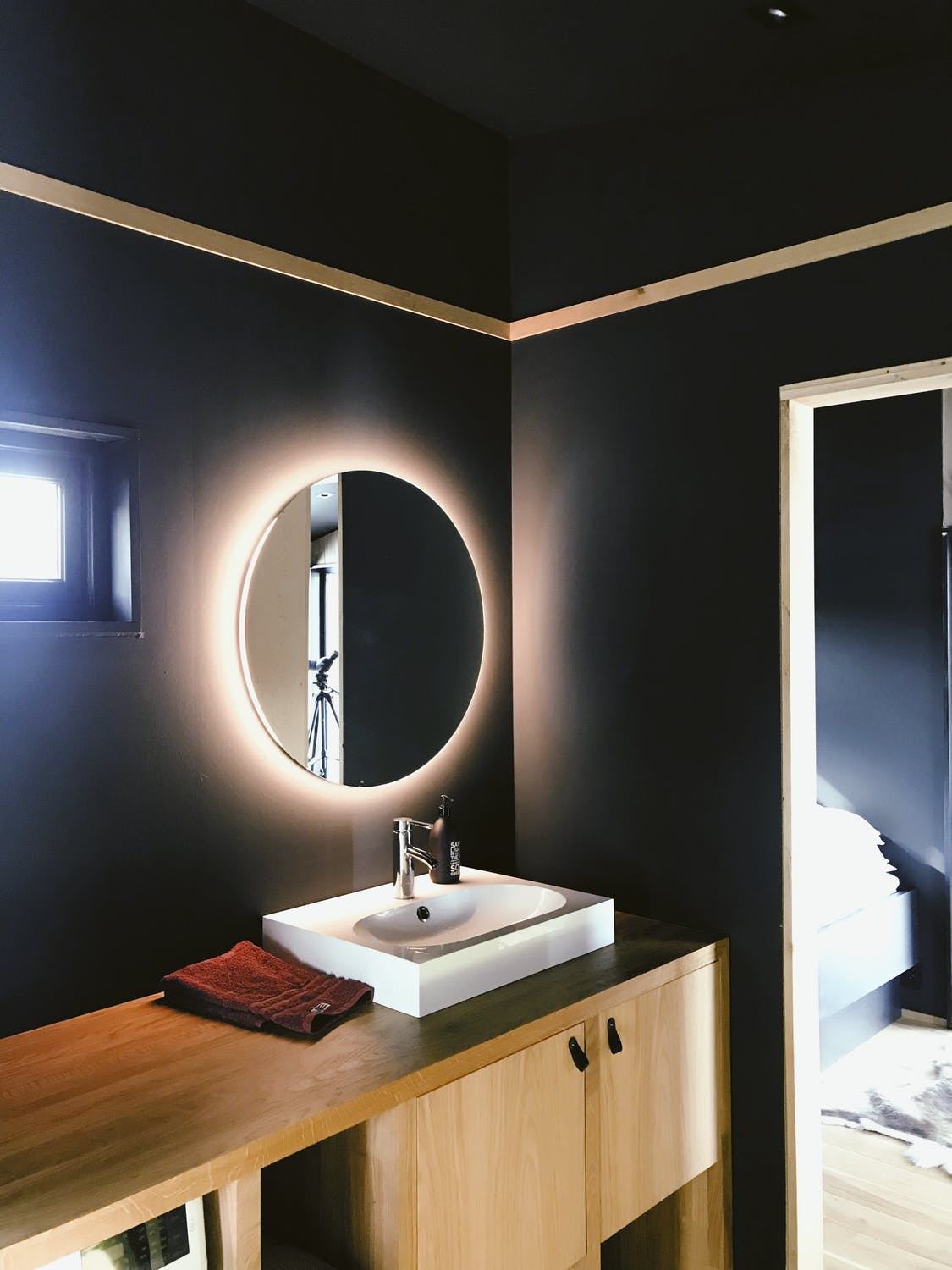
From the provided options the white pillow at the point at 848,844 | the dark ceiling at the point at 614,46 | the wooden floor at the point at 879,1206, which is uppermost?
the dark ceiling at the point at 614,46

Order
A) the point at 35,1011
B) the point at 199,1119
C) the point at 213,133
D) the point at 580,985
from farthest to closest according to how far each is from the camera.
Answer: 1. the point at 213,133
2. the point at 580,985
3. the point at 35,1011
4. the point at 199,1119

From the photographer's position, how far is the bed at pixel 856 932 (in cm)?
355

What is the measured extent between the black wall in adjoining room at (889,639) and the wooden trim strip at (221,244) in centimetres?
237

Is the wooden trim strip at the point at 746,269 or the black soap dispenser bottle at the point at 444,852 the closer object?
the wooden trim strip at the point at 746,269

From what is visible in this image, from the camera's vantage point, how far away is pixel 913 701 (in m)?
4.30

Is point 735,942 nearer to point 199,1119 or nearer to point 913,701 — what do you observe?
point 199,1119

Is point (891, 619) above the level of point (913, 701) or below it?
above

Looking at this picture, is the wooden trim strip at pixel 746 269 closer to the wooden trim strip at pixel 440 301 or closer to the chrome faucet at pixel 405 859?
the wooden trim strip at pixel 440 301

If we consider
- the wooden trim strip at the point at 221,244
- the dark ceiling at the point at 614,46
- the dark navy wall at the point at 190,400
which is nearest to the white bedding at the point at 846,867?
the dark navy wall at the point at 190,400

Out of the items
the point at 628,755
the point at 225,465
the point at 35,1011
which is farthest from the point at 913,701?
the point at 35,1011

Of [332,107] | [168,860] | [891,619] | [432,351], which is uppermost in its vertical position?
[332,107]

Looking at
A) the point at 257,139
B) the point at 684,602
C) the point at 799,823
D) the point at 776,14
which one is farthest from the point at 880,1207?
the point at 257,139

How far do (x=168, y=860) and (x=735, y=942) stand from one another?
1.27 meters

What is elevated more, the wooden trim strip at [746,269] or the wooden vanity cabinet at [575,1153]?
the wooden trim strip at [746,269]
